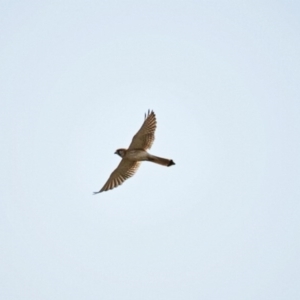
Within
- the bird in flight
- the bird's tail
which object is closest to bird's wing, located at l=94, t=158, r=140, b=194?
the bird in flight

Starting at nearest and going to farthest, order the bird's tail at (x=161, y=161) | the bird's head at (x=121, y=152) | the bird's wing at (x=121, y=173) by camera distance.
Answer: the bird's tail at (x=161, y=161), the bird's head at (x=121, y=152), the bird's wing at (x=121, y=173)

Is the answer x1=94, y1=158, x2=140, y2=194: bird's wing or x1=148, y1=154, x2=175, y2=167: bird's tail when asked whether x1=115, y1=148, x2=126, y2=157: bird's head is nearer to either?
x1=94, y1=158, x2=140, y2=194: bird's wing

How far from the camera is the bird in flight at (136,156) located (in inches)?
752

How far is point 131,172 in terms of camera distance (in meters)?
20.3

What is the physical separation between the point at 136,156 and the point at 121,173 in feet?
3.27

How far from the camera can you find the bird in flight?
1909 centimetres

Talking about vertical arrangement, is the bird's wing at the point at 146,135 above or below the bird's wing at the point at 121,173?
above

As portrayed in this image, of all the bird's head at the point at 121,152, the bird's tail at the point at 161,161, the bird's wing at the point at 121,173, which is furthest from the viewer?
the bird's wing at the point at 121,173

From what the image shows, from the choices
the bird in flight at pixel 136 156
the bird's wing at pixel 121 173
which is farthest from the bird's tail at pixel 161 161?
the bird's wing at pixel 121 173

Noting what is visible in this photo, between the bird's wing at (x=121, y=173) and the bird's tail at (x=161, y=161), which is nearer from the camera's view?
the bird's tail at (x=161, y=161)

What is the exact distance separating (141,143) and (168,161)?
1.18m

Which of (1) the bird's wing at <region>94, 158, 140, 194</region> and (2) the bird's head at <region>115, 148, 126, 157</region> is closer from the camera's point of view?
(2) the bird's head at <region>115, 148, 126, 157</region>

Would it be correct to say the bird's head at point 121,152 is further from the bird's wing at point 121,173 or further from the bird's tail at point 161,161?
the bird's tail at point 161,161

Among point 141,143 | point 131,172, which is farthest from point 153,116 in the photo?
point 131,172
